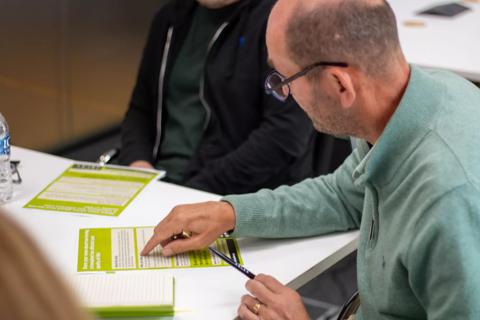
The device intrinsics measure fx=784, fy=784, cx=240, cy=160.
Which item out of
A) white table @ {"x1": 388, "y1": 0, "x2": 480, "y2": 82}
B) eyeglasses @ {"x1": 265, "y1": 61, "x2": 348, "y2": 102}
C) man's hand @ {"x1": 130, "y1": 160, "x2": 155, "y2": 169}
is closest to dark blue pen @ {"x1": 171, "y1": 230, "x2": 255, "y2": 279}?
eyeglasses @ {"x1": 265, "y1": 61, "x2": 348, "y2": 102}

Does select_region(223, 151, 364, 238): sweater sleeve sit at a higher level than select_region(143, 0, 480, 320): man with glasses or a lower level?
lower

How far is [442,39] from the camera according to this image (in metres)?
3.30

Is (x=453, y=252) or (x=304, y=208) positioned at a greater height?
(x=453, y=252)

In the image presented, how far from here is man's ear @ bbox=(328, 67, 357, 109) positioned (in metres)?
1.47

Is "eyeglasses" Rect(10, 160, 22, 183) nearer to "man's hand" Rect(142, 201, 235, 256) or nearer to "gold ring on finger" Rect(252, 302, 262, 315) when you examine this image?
"man's hand" Rect(142, 201, 235, 256)

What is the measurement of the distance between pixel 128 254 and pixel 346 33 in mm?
682

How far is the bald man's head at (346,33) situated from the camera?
57.6 inches

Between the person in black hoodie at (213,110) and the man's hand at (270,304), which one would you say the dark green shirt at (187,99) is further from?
the man's hand at (270,304)

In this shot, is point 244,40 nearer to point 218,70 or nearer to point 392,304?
point 218,70

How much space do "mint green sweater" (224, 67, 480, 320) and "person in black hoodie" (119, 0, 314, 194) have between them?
2.71ft

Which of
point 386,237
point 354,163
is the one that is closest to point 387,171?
point 386,237

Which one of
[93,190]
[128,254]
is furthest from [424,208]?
[93,190]

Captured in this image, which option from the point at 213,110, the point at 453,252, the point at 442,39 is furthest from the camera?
the point at 442,39

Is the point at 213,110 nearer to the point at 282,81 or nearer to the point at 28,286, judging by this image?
the point at 282,81
